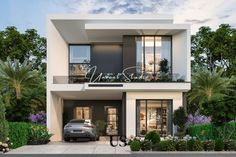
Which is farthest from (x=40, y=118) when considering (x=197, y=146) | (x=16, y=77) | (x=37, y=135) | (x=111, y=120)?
(x=197, y=146)

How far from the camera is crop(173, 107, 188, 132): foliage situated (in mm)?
29497

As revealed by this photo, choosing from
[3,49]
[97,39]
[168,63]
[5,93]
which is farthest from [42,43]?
[168,63]

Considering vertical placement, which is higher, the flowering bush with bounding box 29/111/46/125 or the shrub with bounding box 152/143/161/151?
the flowering bush with bounding box 29/111/46/125

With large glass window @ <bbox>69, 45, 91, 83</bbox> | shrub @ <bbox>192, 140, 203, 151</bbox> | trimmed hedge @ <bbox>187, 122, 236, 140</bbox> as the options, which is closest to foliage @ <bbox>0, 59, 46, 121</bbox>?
large glass window @ <bbox>69, 45, 91, 83</bbox>

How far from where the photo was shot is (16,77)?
1515 inches

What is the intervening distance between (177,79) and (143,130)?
3792 millimetres

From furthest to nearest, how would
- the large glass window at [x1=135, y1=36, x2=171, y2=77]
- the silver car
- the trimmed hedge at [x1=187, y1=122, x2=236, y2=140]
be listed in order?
the large glass window at [x1=135, y1=36, x2=171, y2=77] → the silver car → the trimmed hedge at [x1=187, y1=122, x2=236, y2=140]

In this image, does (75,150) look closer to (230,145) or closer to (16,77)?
(230,145)

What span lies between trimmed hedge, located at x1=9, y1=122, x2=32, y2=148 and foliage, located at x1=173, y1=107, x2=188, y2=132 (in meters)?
8.83

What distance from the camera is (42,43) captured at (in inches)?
2074

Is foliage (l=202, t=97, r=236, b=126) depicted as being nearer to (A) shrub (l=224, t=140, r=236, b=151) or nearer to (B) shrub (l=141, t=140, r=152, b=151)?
(A) shrub (l=224, t=140, r=236, b=151)

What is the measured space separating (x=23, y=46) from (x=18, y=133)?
1026 inches

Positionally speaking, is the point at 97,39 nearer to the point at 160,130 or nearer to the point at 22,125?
the point at 160,130

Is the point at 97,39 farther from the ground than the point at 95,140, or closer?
farther from the ground
